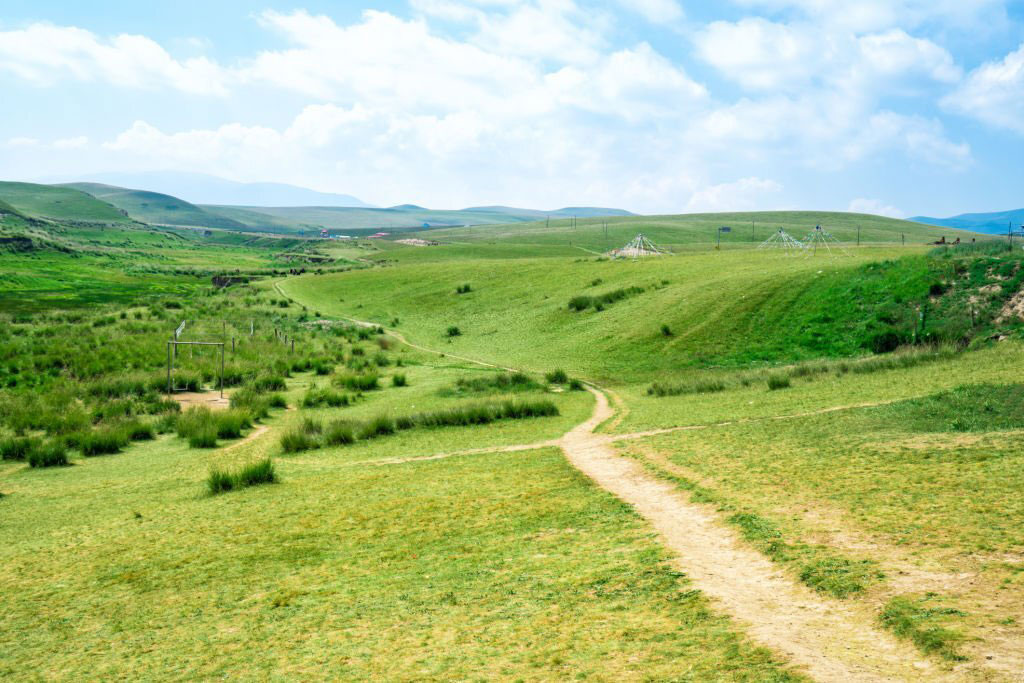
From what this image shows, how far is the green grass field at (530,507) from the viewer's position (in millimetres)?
7113

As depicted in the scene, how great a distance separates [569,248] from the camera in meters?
151

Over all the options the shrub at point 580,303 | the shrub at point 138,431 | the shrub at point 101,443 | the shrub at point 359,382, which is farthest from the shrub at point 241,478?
the shrub at point 580,303

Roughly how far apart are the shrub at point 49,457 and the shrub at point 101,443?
893 millimetres

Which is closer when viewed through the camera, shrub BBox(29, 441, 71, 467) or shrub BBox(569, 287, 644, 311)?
shrub BBox(29, 441, 71, 467)

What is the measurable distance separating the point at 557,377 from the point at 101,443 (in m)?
15.2

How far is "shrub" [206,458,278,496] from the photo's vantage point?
14.5 m

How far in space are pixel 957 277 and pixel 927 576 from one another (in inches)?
1090

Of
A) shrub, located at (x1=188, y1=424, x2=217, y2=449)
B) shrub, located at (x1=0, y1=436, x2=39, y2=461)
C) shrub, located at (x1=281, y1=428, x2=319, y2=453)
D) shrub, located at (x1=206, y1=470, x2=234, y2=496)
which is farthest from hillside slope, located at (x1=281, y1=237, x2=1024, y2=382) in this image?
shrub, located at (x1=0, y1=436, x2=39, y2=461)

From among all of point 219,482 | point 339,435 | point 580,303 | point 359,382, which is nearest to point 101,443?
point 339,435

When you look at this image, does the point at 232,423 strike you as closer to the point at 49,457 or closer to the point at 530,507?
the point at 49,457

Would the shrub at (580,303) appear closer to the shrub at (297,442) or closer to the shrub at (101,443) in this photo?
the shrub at (297,442)

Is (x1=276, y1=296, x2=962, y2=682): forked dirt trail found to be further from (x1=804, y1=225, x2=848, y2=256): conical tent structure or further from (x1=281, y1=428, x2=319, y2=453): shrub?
(x1=804, y1=225, x2=848, y2=256): conical tent structure

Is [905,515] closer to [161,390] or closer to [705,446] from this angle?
[705,446]

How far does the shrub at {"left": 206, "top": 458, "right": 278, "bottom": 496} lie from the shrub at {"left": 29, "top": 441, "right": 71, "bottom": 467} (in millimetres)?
5880
